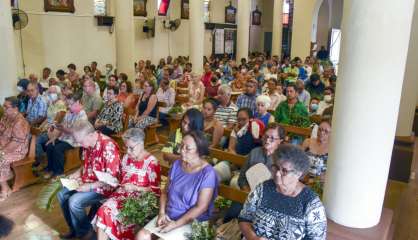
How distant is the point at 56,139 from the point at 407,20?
15.2ft

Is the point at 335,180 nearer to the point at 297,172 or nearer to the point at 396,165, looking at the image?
the point at 297,172

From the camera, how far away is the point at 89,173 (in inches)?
144

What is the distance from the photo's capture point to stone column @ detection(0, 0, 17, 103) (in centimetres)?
709

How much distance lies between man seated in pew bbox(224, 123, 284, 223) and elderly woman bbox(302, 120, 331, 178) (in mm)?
661

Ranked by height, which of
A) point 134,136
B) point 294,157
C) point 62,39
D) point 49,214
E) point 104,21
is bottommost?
point 49,214

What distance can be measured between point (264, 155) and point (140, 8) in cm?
1223

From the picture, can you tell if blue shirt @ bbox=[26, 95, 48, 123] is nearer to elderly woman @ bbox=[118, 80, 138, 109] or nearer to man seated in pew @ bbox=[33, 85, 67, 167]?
man seated in pew @ bbox=[33, 85, 67, 167]

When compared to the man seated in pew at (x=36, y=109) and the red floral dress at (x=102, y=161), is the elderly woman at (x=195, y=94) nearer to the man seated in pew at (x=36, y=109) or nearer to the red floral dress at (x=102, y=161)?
the man seated in pew at (x=36, y=109)

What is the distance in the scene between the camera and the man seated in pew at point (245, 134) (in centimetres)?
409

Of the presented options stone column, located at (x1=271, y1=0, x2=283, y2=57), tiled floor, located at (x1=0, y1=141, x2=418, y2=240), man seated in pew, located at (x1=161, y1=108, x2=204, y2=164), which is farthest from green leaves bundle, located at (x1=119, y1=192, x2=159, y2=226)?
stone column, located at (x1=271, y1=0, x2=283, y2=57)

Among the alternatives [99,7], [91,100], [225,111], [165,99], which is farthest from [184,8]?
[225,111]

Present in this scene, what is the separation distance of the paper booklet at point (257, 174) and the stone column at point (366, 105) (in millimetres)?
576

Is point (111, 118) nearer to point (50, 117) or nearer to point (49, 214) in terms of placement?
point (50, 117)

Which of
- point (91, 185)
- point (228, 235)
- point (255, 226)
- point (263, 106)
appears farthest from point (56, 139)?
point (255, 226)
